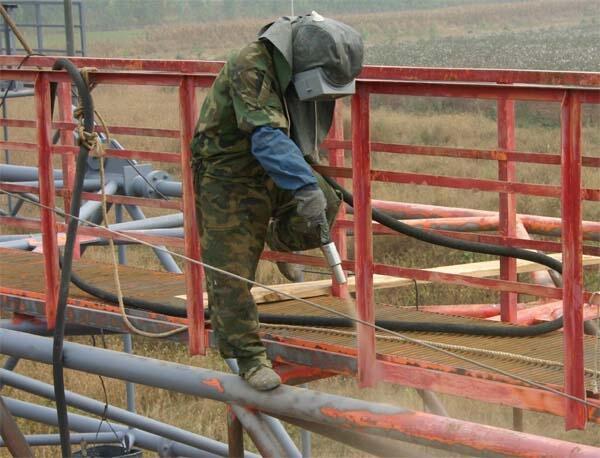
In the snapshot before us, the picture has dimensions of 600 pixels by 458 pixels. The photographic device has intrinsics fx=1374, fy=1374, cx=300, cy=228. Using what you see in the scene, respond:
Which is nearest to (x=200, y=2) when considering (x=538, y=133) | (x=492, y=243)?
(x=538, y=133)

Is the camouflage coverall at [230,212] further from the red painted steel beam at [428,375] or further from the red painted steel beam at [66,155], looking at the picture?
the red painted steel beam at [66,155]

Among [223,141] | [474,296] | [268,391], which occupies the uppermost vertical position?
[223,141]

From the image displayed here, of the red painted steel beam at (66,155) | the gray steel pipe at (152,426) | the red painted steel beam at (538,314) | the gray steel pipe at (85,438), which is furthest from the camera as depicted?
the gray steel pipe at (85,438)

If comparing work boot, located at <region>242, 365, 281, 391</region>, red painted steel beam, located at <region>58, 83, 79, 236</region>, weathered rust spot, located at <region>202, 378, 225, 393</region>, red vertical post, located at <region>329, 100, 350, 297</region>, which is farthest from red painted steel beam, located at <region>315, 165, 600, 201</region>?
red painted steel beam, located at <region>58, 83, 79, 236</region>

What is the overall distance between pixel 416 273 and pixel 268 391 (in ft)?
2.35

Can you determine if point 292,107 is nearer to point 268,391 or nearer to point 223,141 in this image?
A: point 223,141

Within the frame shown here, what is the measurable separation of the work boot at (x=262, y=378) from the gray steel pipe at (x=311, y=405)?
3cm

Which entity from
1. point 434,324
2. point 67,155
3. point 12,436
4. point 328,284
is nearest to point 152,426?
point 67,155

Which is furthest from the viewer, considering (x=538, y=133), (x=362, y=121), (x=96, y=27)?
(x=96, y=27)

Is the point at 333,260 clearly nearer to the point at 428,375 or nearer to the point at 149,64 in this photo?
the point at 428,375

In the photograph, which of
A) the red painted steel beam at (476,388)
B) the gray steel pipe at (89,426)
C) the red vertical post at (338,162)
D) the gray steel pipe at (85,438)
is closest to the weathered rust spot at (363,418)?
the red painted steel beam at (476,388)

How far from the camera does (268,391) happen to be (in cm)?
519

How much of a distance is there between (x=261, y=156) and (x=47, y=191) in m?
1.63

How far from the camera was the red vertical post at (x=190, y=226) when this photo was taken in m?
5.45
